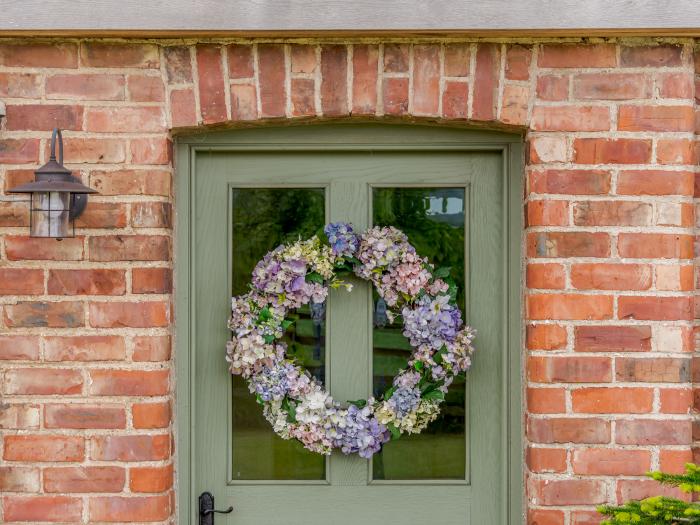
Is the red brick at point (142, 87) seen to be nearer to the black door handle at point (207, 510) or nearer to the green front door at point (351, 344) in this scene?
the green front door at point (351, 344)

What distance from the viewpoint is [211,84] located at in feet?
7.83

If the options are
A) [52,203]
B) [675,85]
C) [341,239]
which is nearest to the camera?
[52,203]

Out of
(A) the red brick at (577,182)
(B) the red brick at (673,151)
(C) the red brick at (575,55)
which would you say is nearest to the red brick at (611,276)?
(A) the red brick at (577,182)

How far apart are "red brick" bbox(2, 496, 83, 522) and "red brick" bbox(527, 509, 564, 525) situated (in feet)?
4.56

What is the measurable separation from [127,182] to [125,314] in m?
0.40

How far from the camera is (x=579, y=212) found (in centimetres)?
239

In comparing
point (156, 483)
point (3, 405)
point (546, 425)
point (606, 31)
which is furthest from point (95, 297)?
point (606, 31)

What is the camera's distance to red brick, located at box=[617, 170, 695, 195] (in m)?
2.37

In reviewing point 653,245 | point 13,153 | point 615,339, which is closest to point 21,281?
point 13,153

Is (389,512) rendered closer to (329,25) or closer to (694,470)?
(694,470)

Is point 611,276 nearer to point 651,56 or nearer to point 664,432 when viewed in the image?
point 664,432

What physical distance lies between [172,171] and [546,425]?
1.40 meters

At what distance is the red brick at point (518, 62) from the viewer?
7.80 ft

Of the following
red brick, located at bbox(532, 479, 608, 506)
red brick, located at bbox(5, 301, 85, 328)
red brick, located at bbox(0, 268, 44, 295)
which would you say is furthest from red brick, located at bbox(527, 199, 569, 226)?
red brick, located at bbox(0, 268, 44, 295)
